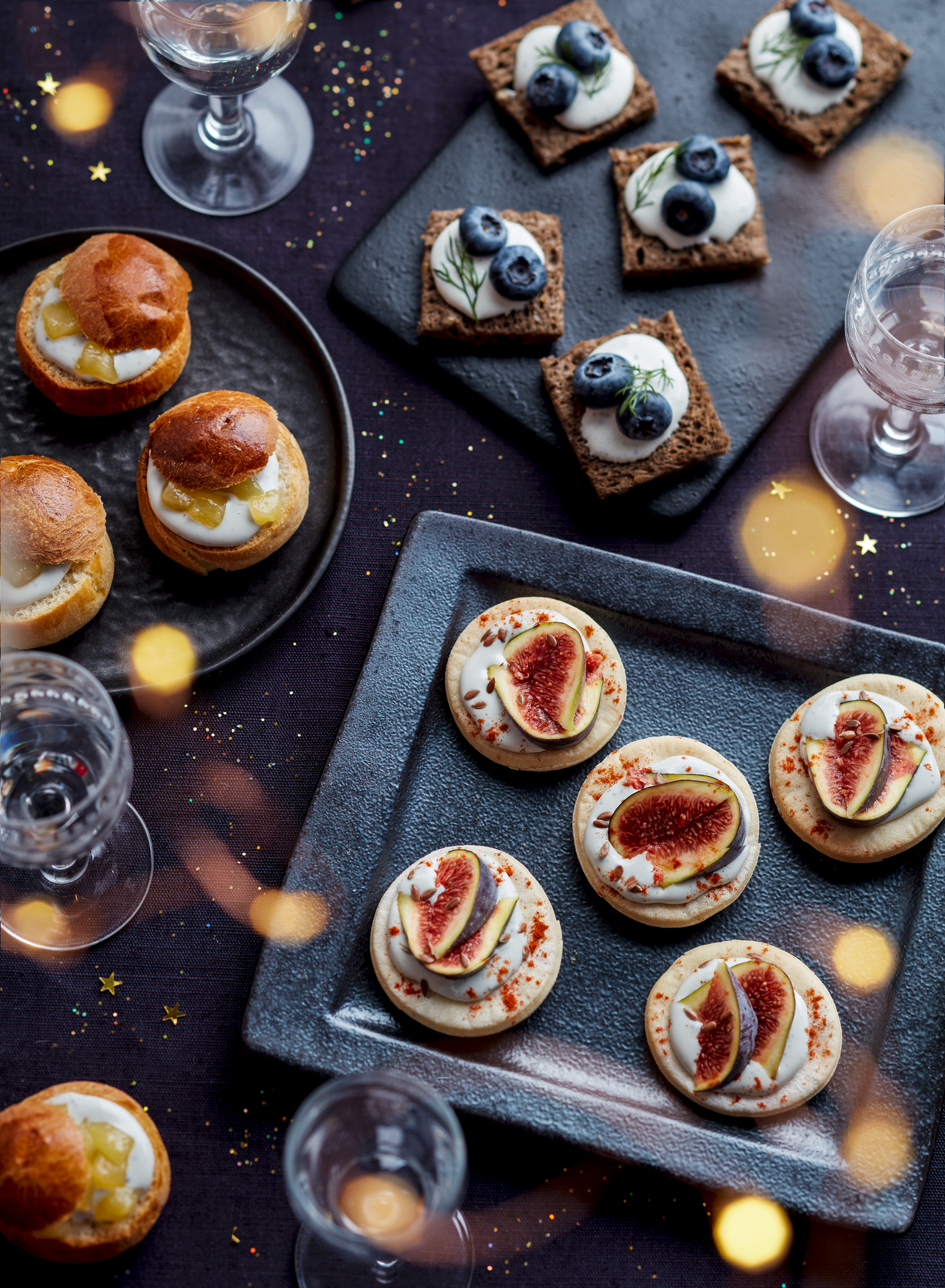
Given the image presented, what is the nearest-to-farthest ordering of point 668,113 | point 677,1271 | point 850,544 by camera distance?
point 677,1271, point 850,544, point 668,113

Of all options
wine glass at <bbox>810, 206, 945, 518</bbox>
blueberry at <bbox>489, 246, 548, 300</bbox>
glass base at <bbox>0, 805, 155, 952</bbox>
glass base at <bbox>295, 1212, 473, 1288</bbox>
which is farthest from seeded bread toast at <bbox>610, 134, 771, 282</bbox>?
glass base at <bbox>295, 1212, 473, 1288</bbox>

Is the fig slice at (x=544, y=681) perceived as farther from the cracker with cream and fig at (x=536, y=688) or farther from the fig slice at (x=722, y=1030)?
the fig slice at (x=722, y=1030)

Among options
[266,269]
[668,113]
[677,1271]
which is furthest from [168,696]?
[668,113]

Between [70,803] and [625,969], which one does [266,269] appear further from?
[625,969]

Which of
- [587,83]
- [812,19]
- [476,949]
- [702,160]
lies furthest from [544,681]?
[812,19]

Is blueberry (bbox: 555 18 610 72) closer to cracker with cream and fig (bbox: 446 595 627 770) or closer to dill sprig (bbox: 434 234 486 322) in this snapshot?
dill sprig (bbox: 434 234 486 322)

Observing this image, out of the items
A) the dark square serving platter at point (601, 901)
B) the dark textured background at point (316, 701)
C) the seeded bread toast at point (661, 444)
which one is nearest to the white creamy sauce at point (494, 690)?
the dark square serving platter at point (601, 901)
